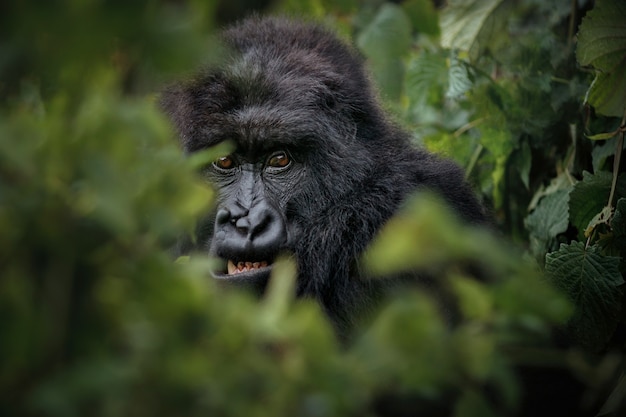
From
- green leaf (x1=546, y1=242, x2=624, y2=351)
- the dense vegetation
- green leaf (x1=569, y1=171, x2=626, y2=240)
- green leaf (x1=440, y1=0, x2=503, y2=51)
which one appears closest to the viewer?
the dense vegetation

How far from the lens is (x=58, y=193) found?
1.12 metres

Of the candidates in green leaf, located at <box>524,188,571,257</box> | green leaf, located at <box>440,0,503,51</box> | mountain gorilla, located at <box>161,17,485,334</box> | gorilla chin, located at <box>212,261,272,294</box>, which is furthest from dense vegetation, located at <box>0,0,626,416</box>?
green leaf, located at <box>440,0,503,51</box>

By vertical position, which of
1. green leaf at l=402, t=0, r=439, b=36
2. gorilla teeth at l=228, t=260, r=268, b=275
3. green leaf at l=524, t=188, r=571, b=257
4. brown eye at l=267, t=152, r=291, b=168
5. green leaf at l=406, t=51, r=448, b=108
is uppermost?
green leaf at l=402, t=0, r=439, b=36

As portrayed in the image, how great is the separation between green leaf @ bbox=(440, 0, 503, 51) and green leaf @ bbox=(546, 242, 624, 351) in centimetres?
162

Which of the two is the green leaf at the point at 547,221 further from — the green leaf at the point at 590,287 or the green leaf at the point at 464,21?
the green leaf at the point at 464,21

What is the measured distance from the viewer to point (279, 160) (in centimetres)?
330

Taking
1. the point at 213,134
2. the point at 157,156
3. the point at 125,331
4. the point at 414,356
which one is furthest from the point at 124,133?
the point at 213,134

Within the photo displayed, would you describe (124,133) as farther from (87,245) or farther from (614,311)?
(614,311)

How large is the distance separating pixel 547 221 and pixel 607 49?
2.73 feet

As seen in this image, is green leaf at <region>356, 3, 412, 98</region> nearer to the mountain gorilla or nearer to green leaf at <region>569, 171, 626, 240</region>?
the mountain gorilla

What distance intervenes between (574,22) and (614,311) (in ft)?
5.83

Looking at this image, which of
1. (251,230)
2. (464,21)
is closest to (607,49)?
(464,21)

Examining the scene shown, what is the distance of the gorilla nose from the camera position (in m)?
2.91

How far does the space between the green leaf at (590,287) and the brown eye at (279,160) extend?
1170 millimetres
